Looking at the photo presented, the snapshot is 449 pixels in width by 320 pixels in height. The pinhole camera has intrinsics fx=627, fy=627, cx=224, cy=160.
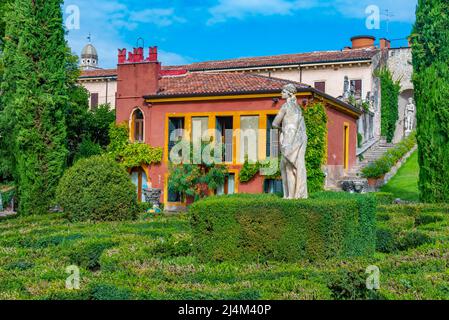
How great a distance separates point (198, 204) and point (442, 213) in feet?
29.3

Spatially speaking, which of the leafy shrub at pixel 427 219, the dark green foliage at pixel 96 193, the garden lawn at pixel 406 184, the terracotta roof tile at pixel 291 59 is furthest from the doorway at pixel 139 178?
the terracotta roof tile at pixel 291 59

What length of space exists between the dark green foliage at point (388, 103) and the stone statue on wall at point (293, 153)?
2925cm

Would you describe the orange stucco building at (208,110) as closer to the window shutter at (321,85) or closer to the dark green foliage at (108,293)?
the window shutter at (321,85)

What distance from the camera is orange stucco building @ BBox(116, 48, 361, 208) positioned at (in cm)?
2477

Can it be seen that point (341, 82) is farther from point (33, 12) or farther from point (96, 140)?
point (33, 12)

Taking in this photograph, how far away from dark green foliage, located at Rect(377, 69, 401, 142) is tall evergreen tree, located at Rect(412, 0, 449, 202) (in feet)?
54.3

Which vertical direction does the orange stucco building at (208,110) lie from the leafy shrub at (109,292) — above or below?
above

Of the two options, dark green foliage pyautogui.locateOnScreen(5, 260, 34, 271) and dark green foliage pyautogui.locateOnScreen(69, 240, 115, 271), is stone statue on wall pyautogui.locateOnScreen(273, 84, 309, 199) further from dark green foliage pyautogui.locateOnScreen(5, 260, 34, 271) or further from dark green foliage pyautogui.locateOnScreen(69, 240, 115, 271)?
dark green foliage pyautogui.locateOnScreen(5, 260, 34, 271)

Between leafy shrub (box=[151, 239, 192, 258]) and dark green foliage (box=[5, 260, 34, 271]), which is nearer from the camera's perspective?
dark green foliage (box=[5, 260, 34, 271])

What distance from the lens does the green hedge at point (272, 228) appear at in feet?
33.2

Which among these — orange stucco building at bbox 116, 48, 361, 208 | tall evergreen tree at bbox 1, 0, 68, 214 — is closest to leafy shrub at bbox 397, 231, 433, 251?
orange stucco building at bbox 116, 48, 361, 208

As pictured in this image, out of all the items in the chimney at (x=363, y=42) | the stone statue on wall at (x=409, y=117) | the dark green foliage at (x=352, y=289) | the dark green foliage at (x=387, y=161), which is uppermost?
the chimney at (x=363, y=42)
